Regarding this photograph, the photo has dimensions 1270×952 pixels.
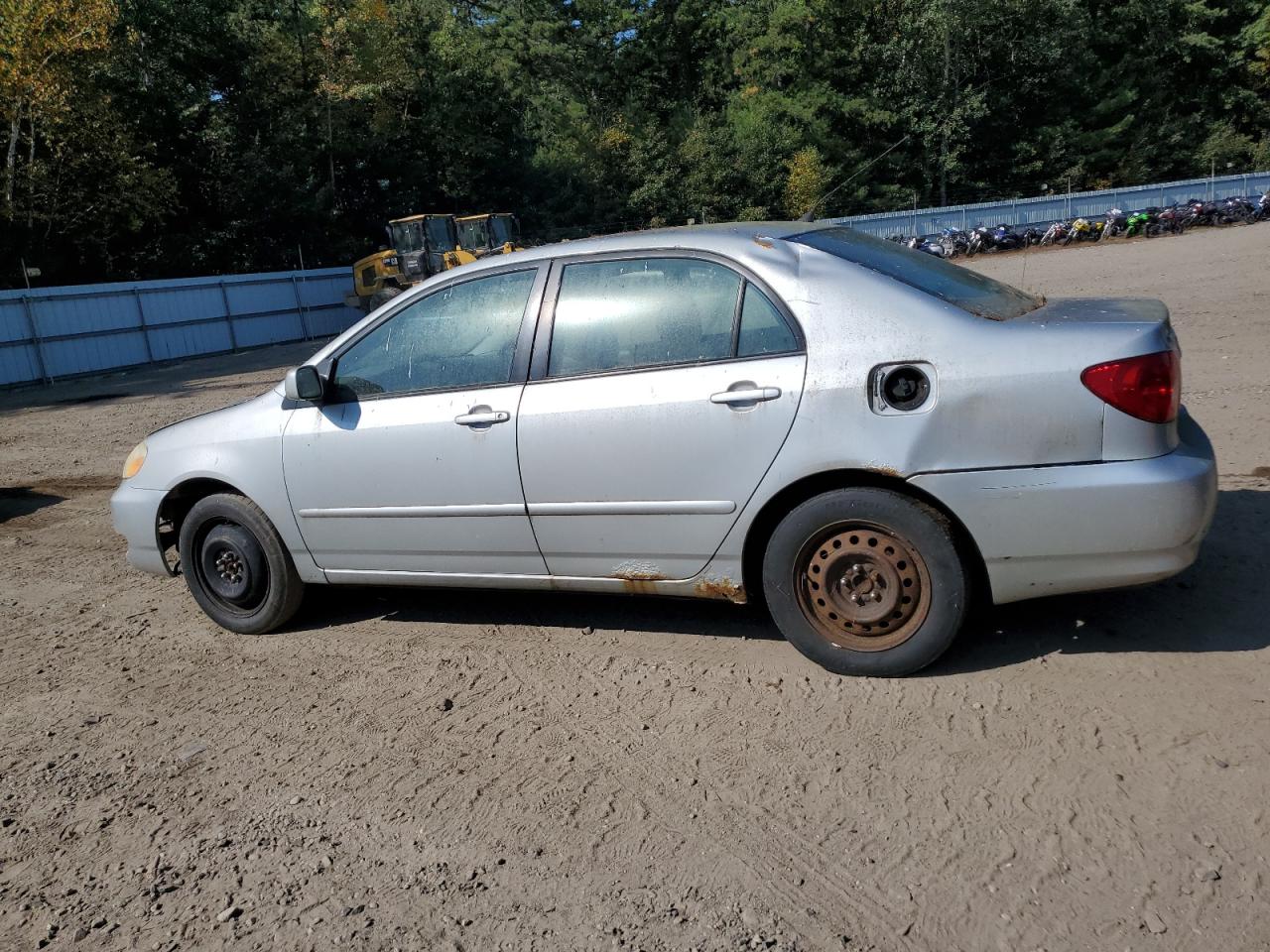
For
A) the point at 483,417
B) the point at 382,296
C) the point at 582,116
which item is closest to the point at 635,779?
the point at 483,417

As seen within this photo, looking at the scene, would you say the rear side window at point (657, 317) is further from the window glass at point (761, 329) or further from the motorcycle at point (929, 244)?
the motorcycle at point (929, 244)

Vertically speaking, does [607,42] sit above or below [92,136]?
above

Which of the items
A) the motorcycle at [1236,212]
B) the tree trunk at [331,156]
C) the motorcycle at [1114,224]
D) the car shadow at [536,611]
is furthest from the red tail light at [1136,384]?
the tree trunk at [331,156]

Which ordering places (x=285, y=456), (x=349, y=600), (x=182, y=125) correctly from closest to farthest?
1. (x=285, y=456)
2. (x=349, y=600)
3. (x=182, y=125)

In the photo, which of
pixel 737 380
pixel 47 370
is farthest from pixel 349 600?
pixel 47 370

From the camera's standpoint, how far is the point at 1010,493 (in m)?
3.61

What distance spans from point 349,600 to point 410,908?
9.61 ft

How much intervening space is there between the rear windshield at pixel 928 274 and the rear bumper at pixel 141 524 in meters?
3.47

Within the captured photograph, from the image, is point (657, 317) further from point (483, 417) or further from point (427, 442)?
point (427, 442)

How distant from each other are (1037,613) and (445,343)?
2.82m

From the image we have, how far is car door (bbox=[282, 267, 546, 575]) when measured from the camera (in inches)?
173

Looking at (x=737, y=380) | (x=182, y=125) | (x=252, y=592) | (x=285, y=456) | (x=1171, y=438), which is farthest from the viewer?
(x=182, y=125)

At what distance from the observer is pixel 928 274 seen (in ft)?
13.9

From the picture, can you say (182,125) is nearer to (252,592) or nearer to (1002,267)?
(1002,267)
